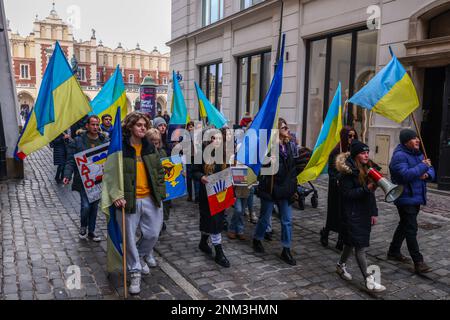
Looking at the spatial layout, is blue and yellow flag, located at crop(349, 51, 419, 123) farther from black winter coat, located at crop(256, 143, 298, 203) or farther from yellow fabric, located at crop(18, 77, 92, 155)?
yellow fabric, located at crop(18, 77, 92, 155)

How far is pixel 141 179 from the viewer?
4.39 metres

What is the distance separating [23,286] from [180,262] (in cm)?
181

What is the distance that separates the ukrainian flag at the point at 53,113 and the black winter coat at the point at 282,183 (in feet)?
9.22

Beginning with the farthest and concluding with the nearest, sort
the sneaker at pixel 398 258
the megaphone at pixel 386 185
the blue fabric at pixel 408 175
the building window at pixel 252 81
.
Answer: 1. the building window at pixel 252 81
2. the sneaker at pixel 398 258
3. the blue fabric at pixel 408 175
4. the megaphone at pixel 386 185

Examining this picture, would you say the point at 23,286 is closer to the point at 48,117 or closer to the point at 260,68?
the point at 48,117

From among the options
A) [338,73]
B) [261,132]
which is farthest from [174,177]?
[338,73]

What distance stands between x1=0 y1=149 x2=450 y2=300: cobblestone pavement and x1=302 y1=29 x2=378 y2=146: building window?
4.94 m

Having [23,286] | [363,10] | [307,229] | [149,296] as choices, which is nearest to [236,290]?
[149,296]

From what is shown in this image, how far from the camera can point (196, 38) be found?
20562mm

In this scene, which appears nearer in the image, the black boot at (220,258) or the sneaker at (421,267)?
the sneaker at (421,267)

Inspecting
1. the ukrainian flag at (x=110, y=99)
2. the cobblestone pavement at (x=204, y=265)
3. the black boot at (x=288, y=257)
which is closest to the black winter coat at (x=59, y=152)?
the ukrainian flag at (x=110, y=99)

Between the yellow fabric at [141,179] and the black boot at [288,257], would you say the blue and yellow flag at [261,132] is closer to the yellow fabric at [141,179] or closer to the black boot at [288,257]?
the black boot at [288,257]

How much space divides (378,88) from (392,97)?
0.76 feet

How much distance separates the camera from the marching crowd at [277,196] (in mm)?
4359
